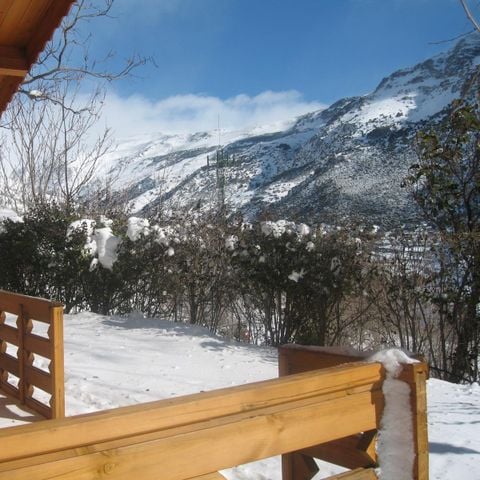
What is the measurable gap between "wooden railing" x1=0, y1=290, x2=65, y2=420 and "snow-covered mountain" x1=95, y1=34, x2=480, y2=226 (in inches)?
152

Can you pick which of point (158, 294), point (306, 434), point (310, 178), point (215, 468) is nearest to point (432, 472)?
point (306, 434)

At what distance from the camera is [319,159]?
60.1 metres

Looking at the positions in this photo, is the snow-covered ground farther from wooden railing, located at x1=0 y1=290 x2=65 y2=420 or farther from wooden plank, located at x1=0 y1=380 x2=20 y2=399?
wooden railing, located at x1=0 y1=290 x2=65 y2=420

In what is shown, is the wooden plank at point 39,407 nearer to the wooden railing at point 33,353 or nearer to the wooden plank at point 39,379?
the wooden railing at point 33,353

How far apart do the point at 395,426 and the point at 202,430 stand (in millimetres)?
756

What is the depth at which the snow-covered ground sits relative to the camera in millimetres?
4027

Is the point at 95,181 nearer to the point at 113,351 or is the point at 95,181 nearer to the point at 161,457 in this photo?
the point at 113,351

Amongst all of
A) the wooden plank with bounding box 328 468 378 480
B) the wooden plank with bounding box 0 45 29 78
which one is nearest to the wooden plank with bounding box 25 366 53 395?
the wooden plank with bounding box 0 45 29 78

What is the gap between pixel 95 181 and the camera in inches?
690

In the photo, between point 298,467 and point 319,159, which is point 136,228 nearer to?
point 298,467

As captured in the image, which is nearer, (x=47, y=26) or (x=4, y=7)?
(x=4, y=7)

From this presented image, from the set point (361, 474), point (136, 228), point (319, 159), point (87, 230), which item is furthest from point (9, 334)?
point (319, 159)

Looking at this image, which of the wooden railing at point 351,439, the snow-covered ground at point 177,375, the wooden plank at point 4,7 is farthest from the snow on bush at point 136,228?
the wooden railing at point 351,439

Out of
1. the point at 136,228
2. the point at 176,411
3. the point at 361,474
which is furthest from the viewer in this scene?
the point at 136,228
